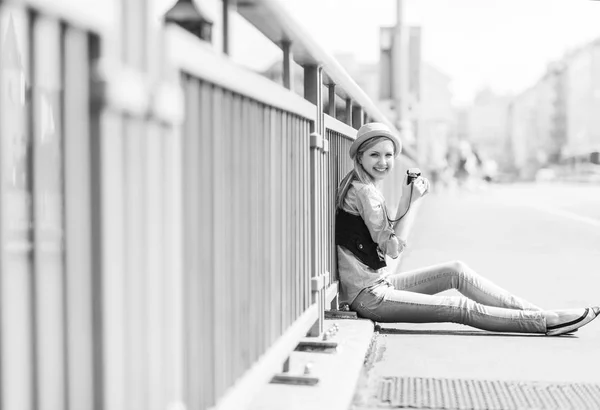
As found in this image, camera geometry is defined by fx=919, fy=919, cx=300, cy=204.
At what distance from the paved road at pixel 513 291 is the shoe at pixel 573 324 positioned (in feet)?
0.19

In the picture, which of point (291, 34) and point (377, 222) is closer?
point (291, 34)

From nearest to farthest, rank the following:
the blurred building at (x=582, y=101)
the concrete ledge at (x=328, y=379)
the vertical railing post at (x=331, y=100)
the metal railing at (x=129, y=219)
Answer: the metal railing at (x=129, y=219) → the concrete ledge at (x=328, y=379) → the vertical railing post at (x=331, y=100) → the blurred building at (x=582, y=101)

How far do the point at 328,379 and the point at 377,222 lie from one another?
1.44 m

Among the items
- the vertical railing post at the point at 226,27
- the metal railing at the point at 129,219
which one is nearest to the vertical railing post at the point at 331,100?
the metal railing at the point at 129,219

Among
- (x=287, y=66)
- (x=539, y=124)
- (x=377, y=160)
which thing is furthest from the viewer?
(x=539, y=124)

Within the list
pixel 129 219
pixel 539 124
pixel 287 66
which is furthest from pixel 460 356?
pixel 539 124

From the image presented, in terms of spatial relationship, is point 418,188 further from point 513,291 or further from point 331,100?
point 513,291

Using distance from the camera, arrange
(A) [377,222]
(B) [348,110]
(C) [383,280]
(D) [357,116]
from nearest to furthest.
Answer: (A) [377,222] → (C) [383,280] → (B) [348,110] → (D) [357,116]

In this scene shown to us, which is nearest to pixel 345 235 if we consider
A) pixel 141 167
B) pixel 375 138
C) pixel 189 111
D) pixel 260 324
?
pixel 375 138

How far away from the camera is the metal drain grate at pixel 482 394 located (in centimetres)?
357

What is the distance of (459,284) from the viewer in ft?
18.2

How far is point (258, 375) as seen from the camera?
2941 millimetres

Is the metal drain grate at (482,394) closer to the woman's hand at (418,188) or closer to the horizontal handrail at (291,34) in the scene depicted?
the woman's hand at (418,188)

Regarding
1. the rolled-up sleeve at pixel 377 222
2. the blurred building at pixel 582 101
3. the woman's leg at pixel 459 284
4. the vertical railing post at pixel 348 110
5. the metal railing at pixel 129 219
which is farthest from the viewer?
the blurred building at pixel 582 101
